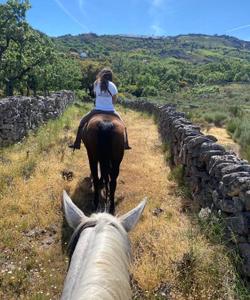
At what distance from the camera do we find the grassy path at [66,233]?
4949mm

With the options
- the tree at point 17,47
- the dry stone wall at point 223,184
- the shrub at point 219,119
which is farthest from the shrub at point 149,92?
the dry stone wall at point 223,184

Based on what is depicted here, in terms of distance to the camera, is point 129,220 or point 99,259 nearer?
point 99,259

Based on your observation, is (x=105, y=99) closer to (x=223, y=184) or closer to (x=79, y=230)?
(x=223, y=184)

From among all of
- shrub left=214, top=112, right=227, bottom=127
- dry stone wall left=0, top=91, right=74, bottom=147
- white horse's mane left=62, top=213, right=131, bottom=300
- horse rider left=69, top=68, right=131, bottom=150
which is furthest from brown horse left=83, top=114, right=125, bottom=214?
shrub left=214, top=112, right=227, bottom=127

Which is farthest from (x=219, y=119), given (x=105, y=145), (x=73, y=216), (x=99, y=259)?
(x=99, y=259)

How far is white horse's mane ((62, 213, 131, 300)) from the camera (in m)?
2.14

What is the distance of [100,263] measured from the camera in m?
2.31

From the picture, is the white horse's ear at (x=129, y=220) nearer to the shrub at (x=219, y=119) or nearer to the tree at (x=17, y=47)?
the shrub at (x=219, y=119)

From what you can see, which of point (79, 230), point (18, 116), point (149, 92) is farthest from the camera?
point (149, 92)

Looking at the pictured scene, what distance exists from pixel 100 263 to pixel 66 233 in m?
4.38

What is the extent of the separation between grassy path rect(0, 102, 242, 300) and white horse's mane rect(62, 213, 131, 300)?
2303 mm

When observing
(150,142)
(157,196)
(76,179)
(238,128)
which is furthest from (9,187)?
(238,128)

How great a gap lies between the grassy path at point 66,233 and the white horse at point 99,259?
7.12 feet

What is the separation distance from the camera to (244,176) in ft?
18.0
